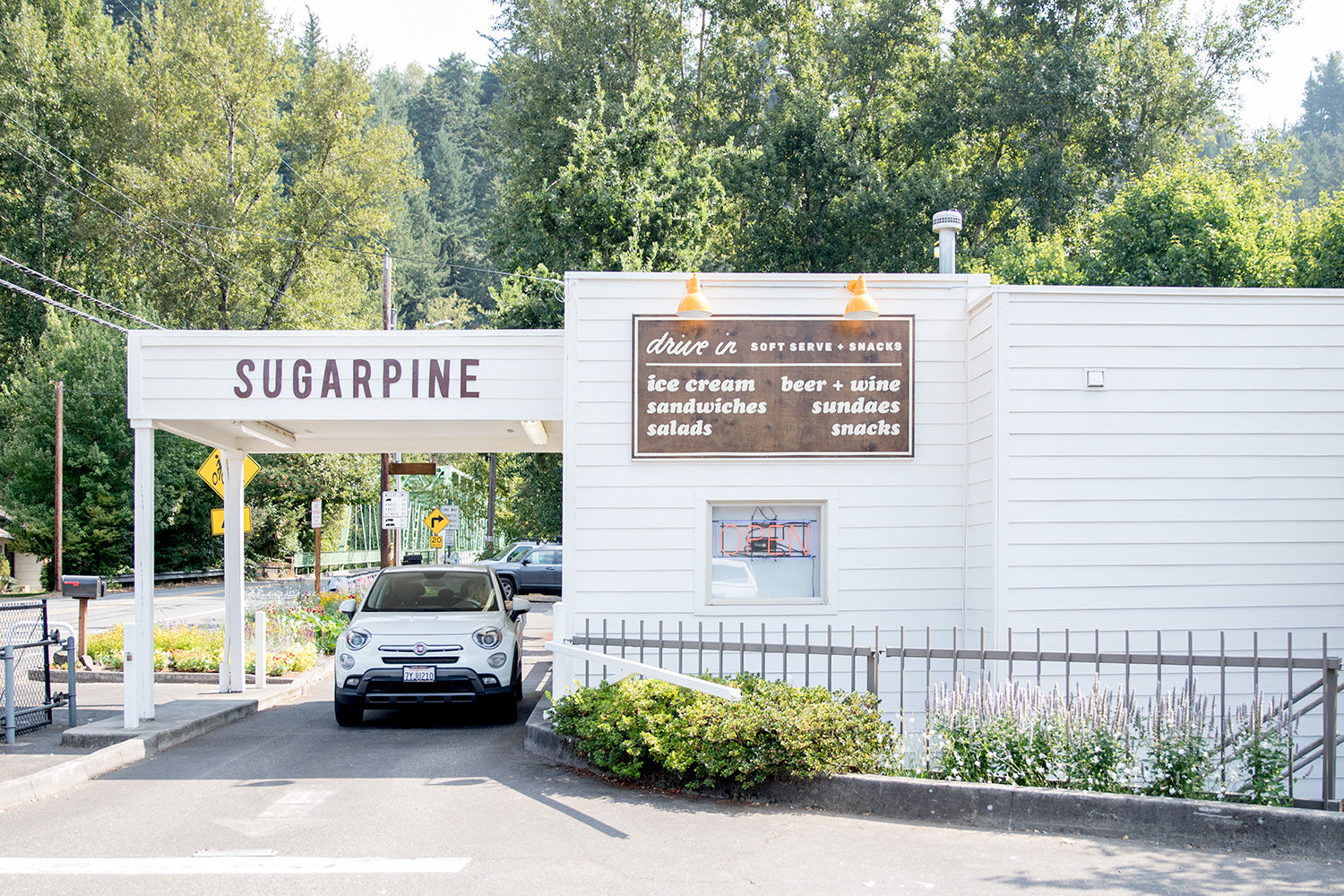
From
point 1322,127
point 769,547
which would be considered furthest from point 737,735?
point 1322,127

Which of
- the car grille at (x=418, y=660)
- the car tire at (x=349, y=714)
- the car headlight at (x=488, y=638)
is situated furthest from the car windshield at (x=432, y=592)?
the car tire at (x=349, y=714)

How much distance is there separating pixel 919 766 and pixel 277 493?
128 ft

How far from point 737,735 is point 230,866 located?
125 inches

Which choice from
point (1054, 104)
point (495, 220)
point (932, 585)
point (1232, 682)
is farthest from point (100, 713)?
point (1054, 104)

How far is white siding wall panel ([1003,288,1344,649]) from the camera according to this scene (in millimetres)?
9781

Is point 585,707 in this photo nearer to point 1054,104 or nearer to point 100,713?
point 100,713

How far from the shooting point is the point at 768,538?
1046 cm

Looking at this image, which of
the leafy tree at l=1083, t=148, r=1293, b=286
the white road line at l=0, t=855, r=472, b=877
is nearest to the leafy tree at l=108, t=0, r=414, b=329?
the leafy tree at l=1083, t=148, r=1293, b=286

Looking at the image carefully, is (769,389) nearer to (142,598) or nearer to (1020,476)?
(1020,476)

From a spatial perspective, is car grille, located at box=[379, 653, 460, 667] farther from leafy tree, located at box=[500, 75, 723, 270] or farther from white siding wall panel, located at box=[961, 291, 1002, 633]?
leafy tree, located at box=[500, 75, 723, 270]

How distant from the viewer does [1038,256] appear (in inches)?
1137

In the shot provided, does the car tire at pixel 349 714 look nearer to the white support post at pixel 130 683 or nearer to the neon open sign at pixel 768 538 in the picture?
the white support post at pixel 130 683

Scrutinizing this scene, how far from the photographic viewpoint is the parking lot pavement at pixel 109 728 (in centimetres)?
856

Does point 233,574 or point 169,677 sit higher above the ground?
point 233,574
